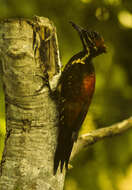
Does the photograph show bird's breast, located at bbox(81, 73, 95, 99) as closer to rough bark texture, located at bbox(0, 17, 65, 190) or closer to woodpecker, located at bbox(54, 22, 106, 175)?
woodpecker, located at bbox(54, 22, 106, 175)

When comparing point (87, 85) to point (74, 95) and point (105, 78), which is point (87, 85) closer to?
point (74, 95)

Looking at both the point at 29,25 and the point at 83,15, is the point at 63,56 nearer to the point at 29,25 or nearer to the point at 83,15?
the point at 83,15

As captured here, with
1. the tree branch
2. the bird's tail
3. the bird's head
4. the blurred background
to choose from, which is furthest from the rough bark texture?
the blurred background

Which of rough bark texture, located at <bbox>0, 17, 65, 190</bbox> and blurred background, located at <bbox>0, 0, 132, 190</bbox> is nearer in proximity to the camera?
rough bark texture, located at <bbox>0, 17, 65, 190</bbox>

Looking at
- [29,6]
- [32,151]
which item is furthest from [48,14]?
[32,151]

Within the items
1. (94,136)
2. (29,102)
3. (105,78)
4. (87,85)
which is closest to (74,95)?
(87,85)

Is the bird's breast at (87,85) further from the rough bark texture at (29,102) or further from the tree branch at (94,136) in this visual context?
the tree branch at (94,136)

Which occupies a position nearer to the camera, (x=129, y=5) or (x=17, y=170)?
(x=17, y=170)
